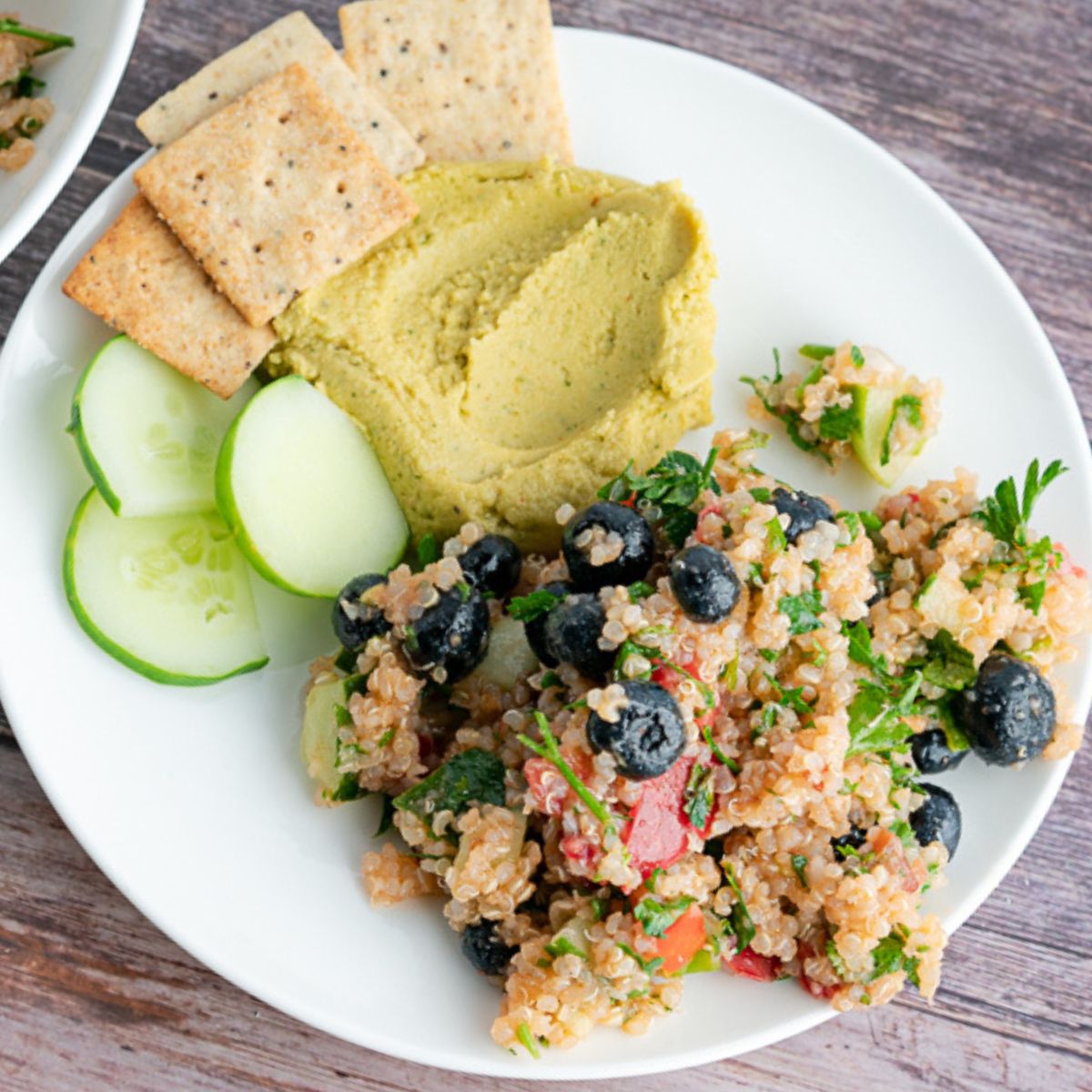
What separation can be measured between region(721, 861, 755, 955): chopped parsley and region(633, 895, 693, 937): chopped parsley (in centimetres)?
10

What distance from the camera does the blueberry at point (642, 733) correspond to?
6.73 feet

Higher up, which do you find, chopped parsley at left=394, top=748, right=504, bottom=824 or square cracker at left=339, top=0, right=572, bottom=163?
square cracker at left=339, top=0, right=572, bottom=163

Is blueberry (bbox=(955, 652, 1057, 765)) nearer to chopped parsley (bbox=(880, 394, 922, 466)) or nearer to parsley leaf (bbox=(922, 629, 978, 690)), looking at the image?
parsley leaf (bbox=(922, 629, 978, 690))

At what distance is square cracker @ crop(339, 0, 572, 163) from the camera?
265 centimetres

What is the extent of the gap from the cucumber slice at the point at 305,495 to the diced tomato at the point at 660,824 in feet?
2.48

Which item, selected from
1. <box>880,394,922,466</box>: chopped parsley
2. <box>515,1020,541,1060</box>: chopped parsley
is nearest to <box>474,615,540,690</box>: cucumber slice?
<box>515,1020,541,1060</box>: chopped parsley

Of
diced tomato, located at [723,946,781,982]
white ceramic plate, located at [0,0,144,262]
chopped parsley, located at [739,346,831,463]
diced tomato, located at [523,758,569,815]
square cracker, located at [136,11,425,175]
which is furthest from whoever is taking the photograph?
chopped parsley, located at [739,346,831,463]

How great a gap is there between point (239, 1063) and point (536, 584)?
1.18 meters

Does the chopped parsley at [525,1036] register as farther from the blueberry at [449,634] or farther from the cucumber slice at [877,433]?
the cucumber slice at [877,433]

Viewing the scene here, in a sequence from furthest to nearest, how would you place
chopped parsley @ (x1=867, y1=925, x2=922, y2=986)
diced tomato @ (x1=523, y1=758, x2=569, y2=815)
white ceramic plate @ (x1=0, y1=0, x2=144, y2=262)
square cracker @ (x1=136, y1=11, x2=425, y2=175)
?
square cracker @ (x1=136, y1=11, x2=425, y2=175) → chopped parsley @ (x1=867, y1=925, x2=922, y2=986) → diced tomato @ (x1=523, y1=758, x2=569, y2=815) → white ceramic plate @ (x1=0, y1=0, x2=144, y2=262)

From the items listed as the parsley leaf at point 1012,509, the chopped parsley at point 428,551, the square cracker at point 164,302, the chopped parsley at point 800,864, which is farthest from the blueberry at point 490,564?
the parsley leaf at point 1012,509

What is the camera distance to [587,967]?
220 centimetres

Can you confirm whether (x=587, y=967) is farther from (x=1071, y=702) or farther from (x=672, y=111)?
(x=672, y=111)

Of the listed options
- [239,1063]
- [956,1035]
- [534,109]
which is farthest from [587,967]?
[534,109]
